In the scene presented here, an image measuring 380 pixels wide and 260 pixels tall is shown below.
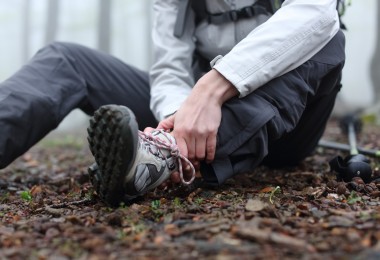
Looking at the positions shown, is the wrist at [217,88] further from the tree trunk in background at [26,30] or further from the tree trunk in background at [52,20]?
the tree trunk in background at [26,30]

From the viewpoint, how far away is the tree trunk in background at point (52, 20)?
16969 millimetres

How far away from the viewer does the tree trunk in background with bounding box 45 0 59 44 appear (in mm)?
16969

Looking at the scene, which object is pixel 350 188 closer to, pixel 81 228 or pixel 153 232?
pixel 153 232

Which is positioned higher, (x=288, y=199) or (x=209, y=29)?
(x=209, y=29)

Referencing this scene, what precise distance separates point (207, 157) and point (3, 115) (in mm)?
950

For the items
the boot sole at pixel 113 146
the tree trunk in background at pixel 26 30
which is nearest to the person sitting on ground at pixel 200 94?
the boot sole at pixel 113 146

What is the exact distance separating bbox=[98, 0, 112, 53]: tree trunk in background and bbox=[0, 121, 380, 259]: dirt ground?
1199 cm

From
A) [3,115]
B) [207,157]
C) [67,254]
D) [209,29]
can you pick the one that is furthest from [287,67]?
[3,115]

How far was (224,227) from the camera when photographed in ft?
4.16

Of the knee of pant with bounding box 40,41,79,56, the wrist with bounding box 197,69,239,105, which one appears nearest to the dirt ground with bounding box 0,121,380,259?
the wrist with bounding box 197,69,239,105

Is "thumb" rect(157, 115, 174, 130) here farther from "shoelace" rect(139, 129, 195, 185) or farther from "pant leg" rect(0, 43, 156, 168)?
"pant leg" rect(0, 43, 156, 168)

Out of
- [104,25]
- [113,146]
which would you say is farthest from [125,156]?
[104,25]

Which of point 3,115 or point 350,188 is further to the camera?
point 3,115

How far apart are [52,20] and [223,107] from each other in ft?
55.4
